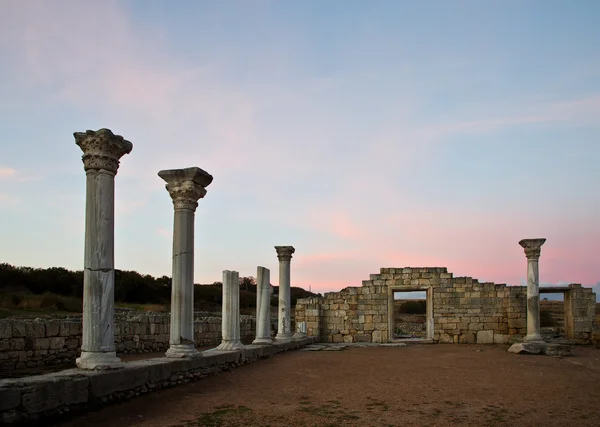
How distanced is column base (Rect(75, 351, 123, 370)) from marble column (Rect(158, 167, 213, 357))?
9.17 ft

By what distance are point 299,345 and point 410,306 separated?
35093 millimetres

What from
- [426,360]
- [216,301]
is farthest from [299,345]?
[216,301]

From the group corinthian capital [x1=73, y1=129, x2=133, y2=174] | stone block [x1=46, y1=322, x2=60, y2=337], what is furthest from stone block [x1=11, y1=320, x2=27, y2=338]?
corinthian capital [x1=73, y1=129, x2=133, y2=174]

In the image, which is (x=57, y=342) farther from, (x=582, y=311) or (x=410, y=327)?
(x=410, y=327)

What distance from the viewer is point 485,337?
25.4 metres

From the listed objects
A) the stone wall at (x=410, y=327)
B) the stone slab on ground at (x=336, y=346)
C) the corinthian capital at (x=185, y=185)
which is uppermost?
the corinthian capital at (x=185, y=185)

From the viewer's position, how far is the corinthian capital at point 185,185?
39.9 ft

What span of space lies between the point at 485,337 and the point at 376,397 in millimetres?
16775

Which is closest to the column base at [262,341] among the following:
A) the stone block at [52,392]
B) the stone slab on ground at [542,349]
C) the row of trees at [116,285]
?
the stone slab on ground at [542,349]

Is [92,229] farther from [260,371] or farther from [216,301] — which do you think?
[216,301]

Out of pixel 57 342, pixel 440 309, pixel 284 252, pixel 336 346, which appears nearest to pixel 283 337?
pixel 336 346

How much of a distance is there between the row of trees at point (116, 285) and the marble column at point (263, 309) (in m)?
20.0

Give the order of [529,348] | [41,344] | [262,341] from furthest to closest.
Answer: [529,348]
[262,341]
[41,344]

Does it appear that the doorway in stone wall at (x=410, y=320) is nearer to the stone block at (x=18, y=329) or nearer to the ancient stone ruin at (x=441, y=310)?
the ancient stone ruin at (x=441, y=310)
